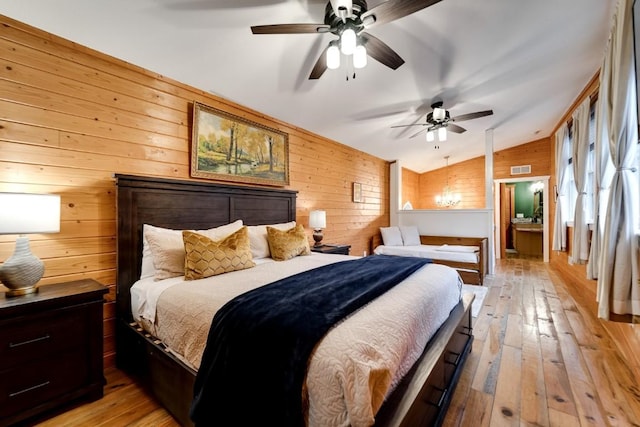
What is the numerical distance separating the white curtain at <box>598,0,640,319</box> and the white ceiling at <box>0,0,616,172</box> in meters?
0.46

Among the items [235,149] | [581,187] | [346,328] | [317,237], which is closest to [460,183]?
[581,187]

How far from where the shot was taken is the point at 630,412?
160 cm

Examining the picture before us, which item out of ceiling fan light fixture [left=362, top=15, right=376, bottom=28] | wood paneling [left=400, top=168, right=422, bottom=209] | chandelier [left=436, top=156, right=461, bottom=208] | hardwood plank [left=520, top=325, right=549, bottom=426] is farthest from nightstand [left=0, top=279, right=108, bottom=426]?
chandelier [left=436, top=156, right=461, bottom=208]

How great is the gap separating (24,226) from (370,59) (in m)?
2.85

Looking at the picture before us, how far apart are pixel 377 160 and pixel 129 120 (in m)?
4.80

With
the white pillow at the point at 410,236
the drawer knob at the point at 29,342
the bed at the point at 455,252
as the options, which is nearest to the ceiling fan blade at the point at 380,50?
the drawer knob at the point at 29,342

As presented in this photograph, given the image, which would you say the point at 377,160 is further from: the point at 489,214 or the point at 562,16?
the point at 562,16

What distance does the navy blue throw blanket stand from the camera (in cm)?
99

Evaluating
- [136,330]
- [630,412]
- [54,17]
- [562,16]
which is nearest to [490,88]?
[562,16]

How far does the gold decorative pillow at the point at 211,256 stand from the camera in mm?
1954

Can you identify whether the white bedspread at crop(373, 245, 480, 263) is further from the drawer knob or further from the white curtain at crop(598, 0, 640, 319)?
the drawer knob

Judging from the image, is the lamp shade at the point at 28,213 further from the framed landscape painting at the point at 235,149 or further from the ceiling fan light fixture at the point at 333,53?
the ceiling fan light fixture at the point at 333,53

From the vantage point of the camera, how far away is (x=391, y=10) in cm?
156

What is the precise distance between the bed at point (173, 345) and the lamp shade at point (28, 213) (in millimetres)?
494
